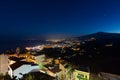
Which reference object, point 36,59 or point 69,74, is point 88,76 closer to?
point 69,74

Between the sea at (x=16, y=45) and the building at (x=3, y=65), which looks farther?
the sea at (x=16, y=45)

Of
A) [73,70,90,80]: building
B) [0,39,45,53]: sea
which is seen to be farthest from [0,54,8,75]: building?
[0,39,45,53]: sea

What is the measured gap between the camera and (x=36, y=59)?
827 inches

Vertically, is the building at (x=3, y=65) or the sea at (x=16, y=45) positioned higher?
the building at (x=3, y=65)

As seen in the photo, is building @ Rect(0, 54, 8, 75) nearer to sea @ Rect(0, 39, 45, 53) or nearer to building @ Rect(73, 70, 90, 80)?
A: building @ Rect(73, 70, 90, 80)

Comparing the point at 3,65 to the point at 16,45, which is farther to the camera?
the point at 16,45

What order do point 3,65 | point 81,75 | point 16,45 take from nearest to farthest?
point 81,75
point 3,65
point 16,45

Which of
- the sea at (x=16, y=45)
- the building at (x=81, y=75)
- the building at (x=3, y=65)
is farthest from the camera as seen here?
the sea at (x=16, y=45)

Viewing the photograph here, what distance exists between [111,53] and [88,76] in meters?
34.9

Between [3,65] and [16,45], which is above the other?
[3,65]

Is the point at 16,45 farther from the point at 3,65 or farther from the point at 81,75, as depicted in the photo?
the point at 81,75

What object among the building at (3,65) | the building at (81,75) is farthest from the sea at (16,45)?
the building at (81,75)


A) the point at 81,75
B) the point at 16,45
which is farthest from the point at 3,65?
the point at 16,45

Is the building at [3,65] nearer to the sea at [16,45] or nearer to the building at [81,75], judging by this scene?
the building at [81,75]
